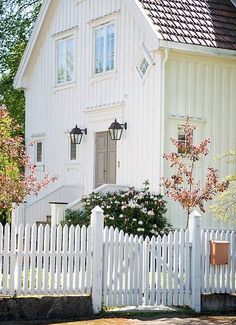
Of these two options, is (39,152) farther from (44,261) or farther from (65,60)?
(44,261)

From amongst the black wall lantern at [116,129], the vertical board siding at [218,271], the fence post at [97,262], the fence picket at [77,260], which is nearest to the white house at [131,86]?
the black wall lantern at [116,129]

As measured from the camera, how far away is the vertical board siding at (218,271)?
1302 cm

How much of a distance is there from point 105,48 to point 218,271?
399 inches

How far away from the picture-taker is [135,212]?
1870 cm

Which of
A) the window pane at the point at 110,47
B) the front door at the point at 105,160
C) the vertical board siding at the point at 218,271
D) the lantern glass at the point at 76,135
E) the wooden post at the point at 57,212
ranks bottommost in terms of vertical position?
the vertical board siding at the point at 218,271

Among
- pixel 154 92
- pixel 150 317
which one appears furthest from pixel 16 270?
pixel 154 92

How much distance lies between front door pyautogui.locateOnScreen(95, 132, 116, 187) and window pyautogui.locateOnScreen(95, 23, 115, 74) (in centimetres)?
193

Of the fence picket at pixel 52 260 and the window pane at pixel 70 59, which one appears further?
the window pane at pixel 70 59

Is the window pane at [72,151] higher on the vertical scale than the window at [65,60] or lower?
lower

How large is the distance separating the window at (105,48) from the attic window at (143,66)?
1.43 meters

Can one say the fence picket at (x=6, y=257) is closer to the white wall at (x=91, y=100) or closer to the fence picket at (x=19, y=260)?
the fence picket at (x=19, y=260)

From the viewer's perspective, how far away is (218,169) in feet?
65.4

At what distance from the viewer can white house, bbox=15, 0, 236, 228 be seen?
19.3 metres

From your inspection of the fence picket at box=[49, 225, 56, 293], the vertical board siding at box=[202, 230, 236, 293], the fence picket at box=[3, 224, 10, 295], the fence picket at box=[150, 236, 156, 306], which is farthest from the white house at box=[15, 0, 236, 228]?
the fence picket at box=[3, 224, 10, 295]
